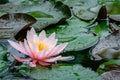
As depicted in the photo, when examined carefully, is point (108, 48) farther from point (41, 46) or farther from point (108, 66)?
point (41, 46)

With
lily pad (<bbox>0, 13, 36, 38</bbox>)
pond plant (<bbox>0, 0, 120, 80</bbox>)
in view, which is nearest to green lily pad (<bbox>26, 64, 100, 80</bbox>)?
pond plant (<bbox>0, 0, 120, 80</bbox>)

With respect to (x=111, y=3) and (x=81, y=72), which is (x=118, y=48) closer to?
(x=81, y=72)

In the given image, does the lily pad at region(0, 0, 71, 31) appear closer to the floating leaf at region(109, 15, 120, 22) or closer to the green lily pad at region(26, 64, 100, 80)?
the floating leaf at region(109, 15, 120, 22)

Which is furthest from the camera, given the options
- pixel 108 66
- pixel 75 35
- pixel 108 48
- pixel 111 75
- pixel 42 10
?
pixel 42 10

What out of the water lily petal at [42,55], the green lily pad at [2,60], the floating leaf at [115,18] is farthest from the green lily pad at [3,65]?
the floating leaf at [115,18]

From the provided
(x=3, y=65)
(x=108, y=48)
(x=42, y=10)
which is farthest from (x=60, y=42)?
(x=42, y=10)

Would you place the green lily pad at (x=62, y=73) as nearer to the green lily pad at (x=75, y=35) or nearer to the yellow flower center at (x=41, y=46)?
the yellow flower center at (x=41, y=46)

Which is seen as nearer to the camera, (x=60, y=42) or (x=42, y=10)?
(x=60, y=42)
